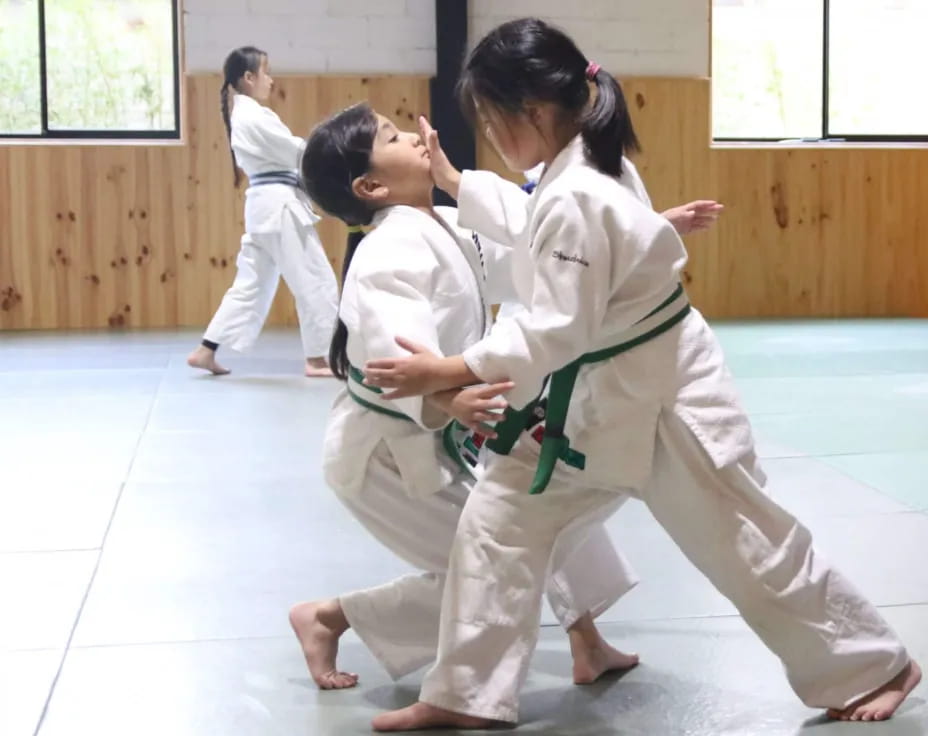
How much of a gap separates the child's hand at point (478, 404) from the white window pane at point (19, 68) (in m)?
6.67

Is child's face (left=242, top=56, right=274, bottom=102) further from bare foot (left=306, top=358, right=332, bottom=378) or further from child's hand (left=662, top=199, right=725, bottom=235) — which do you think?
child's hand (left=662, top=199, right=725, bottom=235)

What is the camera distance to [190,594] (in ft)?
8.14

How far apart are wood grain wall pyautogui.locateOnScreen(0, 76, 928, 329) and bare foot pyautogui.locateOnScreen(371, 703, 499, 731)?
6.10m

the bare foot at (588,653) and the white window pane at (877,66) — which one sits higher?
the white window pane at (877,66)

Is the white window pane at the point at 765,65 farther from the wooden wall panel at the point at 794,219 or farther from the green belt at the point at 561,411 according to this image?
the green belt at the point at 561,411

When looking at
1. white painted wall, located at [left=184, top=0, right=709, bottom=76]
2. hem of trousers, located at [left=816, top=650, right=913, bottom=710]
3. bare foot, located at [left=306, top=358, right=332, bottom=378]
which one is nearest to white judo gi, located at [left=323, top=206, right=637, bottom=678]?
hem of trousers, located at [left=816, top=650, right=913, bottom=710]

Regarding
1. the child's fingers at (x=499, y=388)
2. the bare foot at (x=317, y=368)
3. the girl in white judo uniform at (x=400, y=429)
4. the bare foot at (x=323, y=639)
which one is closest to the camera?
the child's fingers at (x=499, y=388)

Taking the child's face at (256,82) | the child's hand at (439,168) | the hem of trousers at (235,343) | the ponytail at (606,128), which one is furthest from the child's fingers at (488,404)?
the child's face at (256,82)

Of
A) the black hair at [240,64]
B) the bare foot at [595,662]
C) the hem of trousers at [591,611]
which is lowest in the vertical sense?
the bare foot at [595,662]

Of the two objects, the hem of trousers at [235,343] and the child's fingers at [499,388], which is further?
the hem of trousers at [235,343]

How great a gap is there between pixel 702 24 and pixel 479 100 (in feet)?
21.1

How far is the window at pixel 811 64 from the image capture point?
318 inches

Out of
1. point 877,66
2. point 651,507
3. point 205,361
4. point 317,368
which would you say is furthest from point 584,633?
point 877,66

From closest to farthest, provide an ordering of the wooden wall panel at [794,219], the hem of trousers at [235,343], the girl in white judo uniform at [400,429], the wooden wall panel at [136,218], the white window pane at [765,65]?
1. the girl in white judo uniform at [400,429]
2. the hem of trousers at [235,343]
3. the wooden wall panel at [136,218]
4. the wooden wall panel at [794,219]
5. the white window pane at [765,65]
